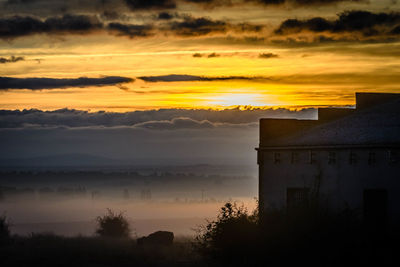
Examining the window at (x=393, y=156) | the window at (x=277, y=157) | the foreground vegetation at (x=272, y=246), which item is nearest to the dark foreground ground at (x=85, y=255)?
the foreground vegetation at (x=272, y=246)

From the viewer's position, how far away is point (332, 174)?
3644 cm

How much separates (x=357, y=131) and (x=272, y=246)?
893cm

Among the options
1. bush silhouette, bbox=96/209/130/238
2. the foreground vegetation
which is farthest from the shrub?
bush silhouette, bbox=96/209/130/238

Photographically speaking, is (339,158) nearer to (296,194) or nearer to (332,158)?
(332,158)

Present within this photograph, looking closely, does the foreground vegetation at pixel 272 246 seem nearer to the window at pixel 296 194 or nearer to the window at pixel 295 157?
the window at pixel 296 194

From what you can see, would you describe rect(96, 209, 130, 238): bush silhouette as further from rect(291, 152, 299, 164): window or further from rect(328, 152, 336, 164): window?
rect(328, 152, 336, 164): window

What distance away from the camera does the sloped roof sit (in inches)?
1395

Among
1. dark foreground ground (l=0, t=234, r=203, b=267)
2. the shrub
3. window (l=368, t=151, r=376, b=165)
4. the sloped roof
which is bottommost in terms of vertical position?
dark foreground ground (l=0, t=234, r=203, b=267)

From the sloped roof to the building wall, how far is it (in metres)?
0.53

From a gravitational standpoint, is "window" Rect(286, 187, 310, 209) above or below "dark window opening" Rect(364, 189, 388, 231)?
above

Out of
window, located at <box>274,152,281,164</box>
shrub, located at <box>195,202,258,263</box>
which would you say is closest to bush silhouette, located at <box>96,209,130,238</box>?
window, located at <box>274,152,281,164</box>

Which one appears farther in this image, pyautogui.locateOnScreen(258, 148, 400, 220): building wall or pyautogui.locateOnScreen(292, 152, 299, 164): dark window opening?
pyautogui.locateOnScreen(292, 152, 299, 164): dark window opening

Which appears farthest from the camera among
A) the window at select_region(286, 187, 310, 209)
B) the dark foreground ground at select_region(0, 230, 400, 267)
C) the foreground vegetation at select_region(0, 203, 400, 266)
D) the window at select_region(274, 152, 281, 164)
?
the window at select_region(274, 152, 281, 164)

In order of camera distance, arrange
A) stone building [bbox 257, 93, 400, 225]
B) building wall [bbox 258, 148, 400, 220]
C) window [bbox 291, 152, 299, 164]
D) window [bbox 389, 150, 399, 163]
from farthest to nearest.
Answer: window [bbox 291, 152, 299, 164]
stone building [bbox 257, 93, 400, 225]
building wall [bbox 258, 148, 400, 220]
window [bbox 389, 150, 399, 163]
